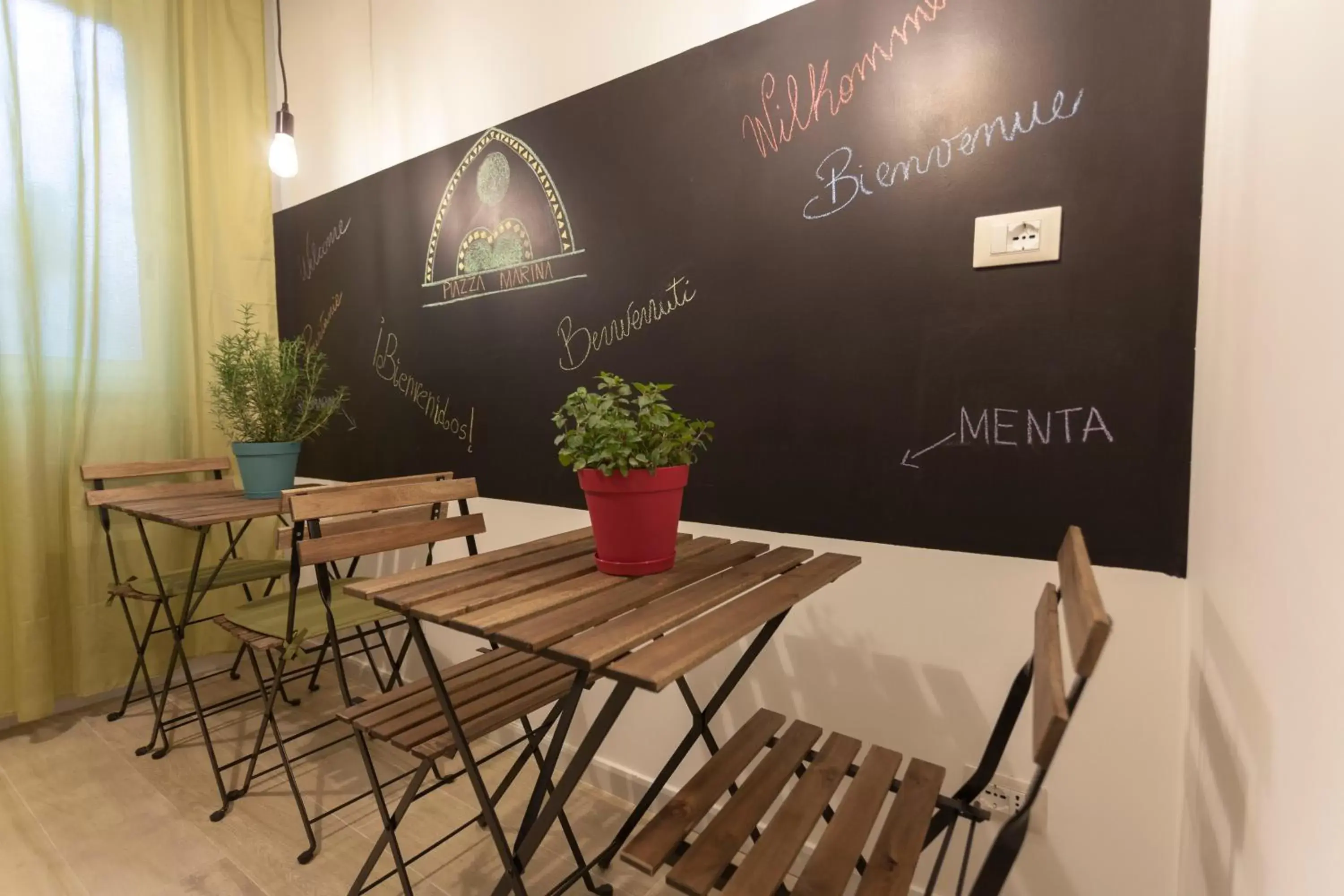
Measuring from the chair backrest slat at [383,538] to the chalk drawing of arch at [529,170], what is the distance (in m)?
0.88

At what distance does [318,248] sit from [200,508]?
1.31 metres

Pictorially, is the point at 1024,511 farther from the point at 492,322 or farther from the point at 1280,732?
the point at 492,322

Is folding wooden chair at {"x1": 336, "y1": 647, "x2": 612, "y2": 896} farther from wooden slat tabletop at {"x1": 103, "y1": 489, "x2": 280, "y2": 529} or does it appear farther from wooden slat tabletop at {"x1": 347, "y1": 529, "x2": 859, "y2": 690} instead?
wooden slat tabletop at {"x1": 103, "y1": 489, "x2": 280, "y2": 529}

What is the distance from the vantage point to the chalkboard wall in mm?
1227

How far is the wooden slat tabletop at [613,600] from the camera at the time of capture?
898 mm

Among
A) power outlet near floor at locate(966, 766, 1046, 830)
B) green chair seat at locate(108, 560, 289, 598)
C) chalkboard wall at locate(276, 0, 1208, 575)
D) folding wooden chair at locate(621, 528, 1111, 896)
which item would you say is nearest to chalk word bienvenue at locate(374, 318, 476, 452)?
chalkboard wall at locate(276, 0, 1208, 575)

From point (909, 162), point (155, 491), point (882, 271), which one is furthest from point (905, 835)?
point (155, 491)

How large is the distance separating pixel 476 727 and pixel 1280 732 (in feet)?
4.06

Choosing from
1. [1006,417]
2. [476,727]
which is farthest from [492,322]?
[1006,417]

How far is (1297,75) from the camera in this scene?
730mm

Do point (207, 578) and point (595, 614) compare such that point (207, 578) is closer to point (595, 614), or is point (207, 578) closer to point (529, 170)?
point (529, 170)

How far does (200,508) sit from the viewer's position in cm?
216

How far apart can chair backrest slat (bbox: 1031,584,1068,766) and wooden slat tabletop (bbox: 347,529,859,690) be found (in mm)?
349

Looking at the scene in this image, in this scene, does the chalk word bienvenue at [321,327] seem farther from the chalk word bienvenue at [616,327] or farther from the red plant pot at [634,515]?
the red plant pot at [634,515]
